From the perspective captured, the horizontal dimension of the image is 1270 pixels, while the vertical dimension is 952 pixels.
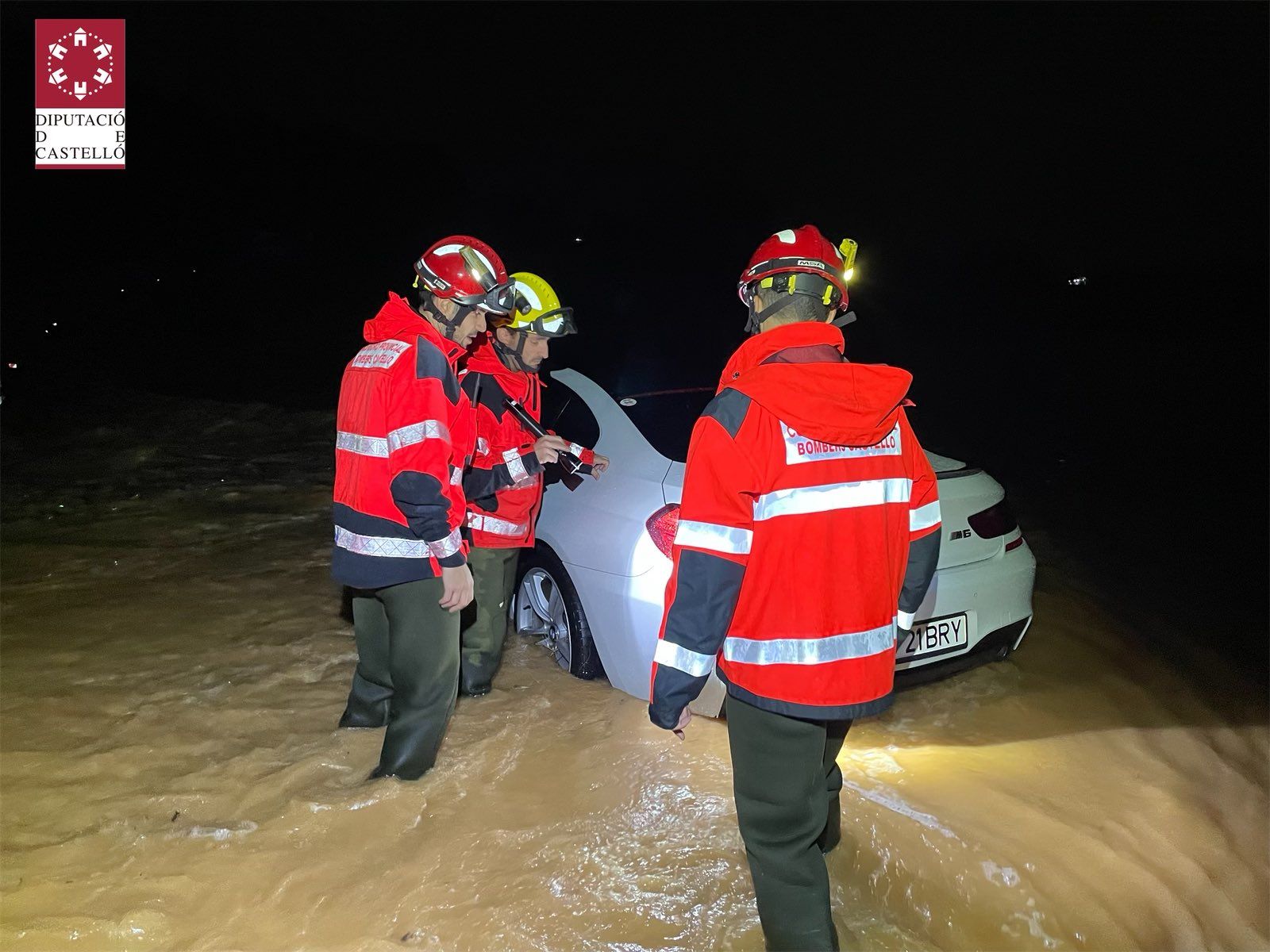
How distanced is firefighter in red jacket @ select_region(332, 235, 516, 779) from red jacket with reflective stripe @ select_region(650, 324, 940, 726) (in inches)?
44.4

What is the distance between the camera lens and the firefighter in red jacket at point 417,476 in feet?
9.26

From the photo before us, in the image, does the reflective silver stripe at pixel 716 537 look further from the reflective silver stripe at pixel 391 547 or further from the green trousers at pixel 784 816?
the reflective silver stripe at pixel 391 547

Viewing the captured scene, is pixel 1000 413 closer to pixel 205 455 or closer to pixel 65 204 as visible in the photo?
pixel 205 455

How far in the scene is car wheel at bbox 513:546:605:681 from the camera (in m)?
4.01

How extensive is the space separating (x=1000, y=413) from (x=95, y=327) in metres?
29.8

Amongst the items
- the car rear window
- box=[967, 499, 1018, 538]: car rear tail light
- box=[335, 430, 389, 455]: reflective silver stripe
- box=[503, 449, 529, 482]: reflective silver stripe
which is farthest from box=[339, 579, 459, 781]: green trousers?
box=[967, 499, 1018, 538]: car rear tail light

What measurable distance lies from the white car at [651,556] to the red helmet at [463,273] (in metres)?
1.01

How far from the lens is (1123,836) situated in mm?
3064

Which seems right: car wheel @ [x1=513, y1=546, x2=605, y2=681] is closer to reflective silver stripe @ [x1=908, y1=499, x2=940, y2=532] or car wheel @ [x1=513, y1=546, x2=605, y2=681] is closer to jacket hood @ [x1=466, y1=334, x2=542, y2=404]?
jacket hood @ [x1=466, y1=334, x2=542, y2=404]

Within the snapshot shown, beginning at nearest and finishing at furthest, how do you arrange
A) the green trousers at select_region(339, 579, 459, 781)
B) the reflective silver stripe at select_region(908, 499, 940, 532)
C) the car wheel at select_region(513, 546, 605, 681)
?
1. the reflective silver stripe at select_region(908, 499, 940, 532)
2. the green trousers at select_region(339, 579, 459, 781)
3. the car wheel at select_region(513, 546, 605, 681)

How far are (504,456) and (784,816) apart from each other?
2.00 meters

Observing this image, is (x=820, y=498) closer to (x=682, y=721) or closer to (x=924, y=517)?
(x=924, y=517)

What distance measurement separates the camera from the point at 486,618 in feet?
13.1

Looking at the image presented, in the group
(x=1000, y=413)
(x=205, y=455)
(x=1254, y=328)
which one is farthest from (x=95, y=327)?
(x=1254, y=328)
